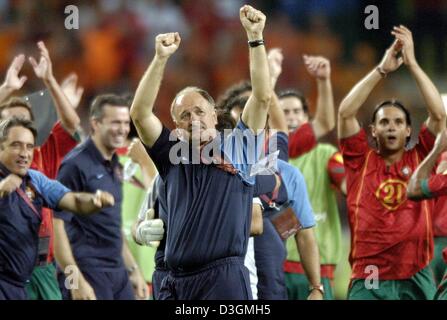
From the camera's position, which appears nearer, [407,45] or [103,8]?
[407,45]

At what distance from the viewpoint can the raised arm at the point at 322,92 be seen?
24.5ft

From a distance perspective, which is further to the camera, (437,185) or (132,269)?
(132,269)

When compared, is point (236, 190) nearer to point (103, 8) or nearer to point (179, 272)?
point (179, 272)

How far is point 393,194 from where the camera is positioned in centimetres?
662

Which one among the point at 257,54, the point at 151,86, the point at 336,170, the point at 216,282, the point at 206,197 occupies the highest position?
the point at 257,54

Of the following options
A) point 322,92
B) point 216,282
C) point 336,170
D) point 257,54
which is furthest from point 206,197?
point 336,170

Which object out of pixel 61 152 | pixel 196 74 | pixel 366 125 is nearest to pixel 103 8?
pixel 196 74

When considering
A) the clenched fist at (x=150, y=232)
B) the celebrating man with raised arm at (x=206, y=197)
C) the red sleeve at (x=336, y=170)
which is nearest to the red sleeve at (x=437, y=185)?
the celebrating man with raised arm at (x=206, y=197)

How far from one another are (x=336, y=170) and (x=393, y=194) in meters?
1.29

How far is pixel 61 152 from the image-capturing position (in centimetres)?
763

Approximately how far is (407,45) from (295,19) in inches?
201

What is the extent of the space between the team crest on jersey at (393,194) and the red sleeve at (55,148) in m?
2.29

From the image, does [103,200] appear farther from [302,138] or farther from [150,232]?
[302,138]

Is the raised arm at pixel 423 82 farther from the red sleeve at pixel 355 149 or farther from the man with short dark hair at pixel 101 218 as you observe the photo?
the man with short dark hair at pixel 101 218
